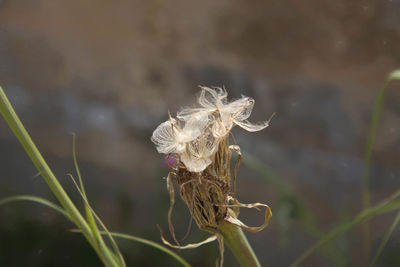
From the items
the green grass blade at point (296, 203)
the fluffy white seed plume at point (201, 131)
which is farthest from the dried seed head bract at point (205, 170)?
the green grass blade at point (296, 203)

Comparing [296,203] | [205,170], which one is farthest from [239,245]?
[296,203]

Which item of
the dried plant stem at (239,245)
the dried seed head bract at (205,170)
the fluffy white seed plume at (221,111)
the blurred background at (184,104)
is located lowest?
→ the dried plant stem at (239,245)

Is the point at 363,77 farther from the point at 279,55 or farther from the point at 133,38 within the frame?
the point at 133,38

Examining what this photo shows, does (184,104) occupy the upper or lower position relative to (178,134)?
upper

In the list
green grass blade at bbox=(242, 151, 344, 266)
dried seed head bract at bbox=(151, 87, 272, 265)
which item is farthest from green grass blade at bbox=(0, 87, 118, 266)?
green grass blade at bbox=(242, 151, 344, 266)

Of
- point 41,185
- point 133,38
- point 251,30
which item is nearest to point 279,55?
point 251,30

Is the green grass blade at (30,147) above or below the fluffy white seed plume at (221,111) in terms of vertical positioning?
below

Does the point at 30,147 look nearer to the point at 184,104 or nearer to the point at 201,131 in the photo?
the point at 201,131

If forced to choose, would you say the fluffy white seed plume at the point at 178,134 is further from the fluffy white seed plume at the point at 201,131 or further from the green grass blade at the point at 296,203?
the green grass blade at the point at 296,203
